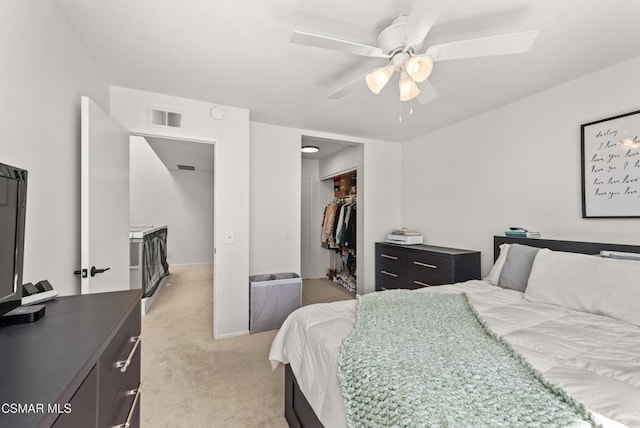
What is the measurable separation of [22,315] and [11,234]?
0.25 meters

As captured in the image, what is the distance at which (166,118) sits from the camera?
259 cm

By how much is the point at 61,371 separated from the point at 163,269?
15.9ft

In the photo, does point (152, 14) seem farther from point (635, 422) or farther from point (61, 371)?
point (635, 422)

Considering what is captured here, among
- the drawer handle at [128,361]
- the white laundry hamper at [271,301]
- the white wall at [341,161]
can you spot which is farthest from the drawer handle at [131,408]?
the white wall at [341,161]

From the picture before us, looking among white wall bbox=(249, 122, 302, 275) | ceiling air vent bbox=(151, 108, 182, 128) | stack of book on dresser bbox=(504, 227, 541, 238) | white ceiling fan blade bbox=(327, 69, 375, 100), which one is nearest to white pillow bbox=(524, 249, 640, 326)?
stack of book on dresser bbox=(504, 227, 541, 238)

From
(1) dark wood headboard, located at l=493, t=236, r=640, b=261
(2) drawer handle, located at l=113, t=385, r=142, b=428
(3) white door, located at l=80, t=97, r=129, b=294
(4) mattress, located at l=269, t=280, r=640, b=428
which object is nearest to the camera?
(4) mattress, located at l=269, t=280, r=640, b=428

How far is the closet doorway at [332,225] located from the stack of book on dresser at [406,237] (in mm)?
520

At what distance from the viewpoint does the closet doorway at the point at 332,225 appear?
14.1 feet

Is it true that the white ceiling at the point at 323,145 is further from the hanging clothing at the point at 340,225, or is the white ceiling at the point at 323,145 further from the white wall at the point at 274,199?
the hanging clothing at the point at 340,225

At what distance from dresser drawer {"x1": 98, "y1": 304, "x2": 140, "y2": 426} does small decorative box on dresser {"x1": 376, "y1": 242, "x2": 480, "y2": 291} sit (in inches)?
105

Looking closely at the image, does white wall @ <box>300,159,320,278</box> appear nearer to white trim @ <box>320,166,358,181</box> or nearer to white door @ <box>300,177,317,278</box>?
white door @ <box>300,177,317,278</box>

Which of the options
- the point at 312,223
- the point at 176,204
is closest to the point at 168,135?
the point at 312,223

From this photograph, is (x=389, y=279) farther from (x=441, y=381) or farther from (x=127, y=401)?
(x=127, y=401)

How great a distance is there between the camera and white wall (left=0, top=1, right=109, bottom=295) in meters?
1.14
